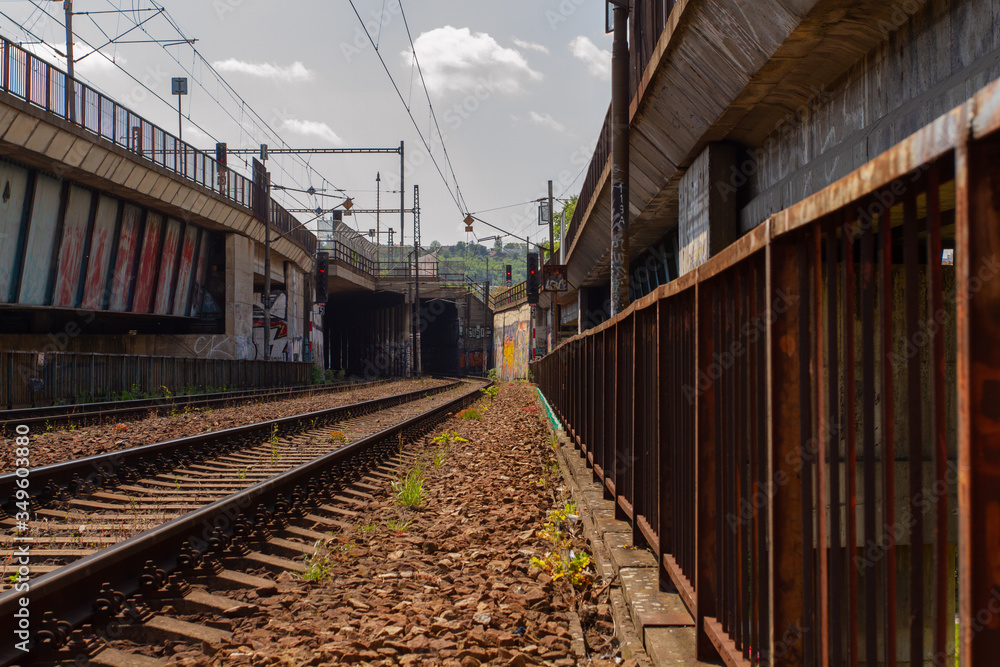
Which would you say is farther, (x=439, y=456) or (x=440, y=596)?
(x=439, y=456)

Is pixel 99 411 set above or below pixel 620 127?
below

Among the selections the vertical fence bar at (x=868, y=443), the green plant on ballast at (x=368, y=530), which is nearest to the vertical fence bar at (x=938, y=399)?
the vertical fence bar at (x=868, y=443)

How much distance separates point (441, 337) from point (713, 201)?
2206 inches

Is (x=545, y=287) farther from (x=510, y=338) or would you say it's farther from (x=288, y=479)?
(x=510, y=338)

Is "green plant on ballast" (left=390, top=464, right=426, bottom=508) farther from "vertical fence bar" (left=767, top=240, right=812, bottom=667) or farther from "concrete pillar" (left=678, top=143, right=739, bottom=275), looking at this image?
"vertical fence bar" (left=767, top=240, right=812, bottom=667)

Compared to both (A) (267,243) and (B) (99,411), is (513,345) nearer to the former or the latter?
(A) (267,243)

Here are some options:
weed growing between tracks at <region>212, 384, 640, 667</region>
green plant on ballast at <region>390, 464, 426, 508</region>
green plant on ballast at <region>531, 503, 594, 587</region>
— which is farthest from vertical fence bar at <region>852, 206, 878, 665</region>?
green plant on ballast at <region>390, 464, 426, 508</region>

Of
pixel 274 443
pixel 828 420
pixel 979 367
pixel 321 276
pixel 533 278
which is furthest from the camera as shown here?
pixel 321 276

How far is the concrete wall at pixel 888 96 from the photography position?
4.24m

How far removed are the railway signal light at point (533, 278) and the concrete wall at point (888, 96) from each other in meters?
25.0

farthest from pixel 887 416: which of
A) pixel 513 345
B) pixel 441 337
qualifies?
pixel 441 337

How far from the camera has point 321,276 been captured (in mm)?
38312

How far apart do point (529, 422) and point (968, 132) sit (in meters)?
14.4

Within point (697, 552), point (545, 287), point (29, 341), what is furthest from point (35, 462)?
point (29, 341)
